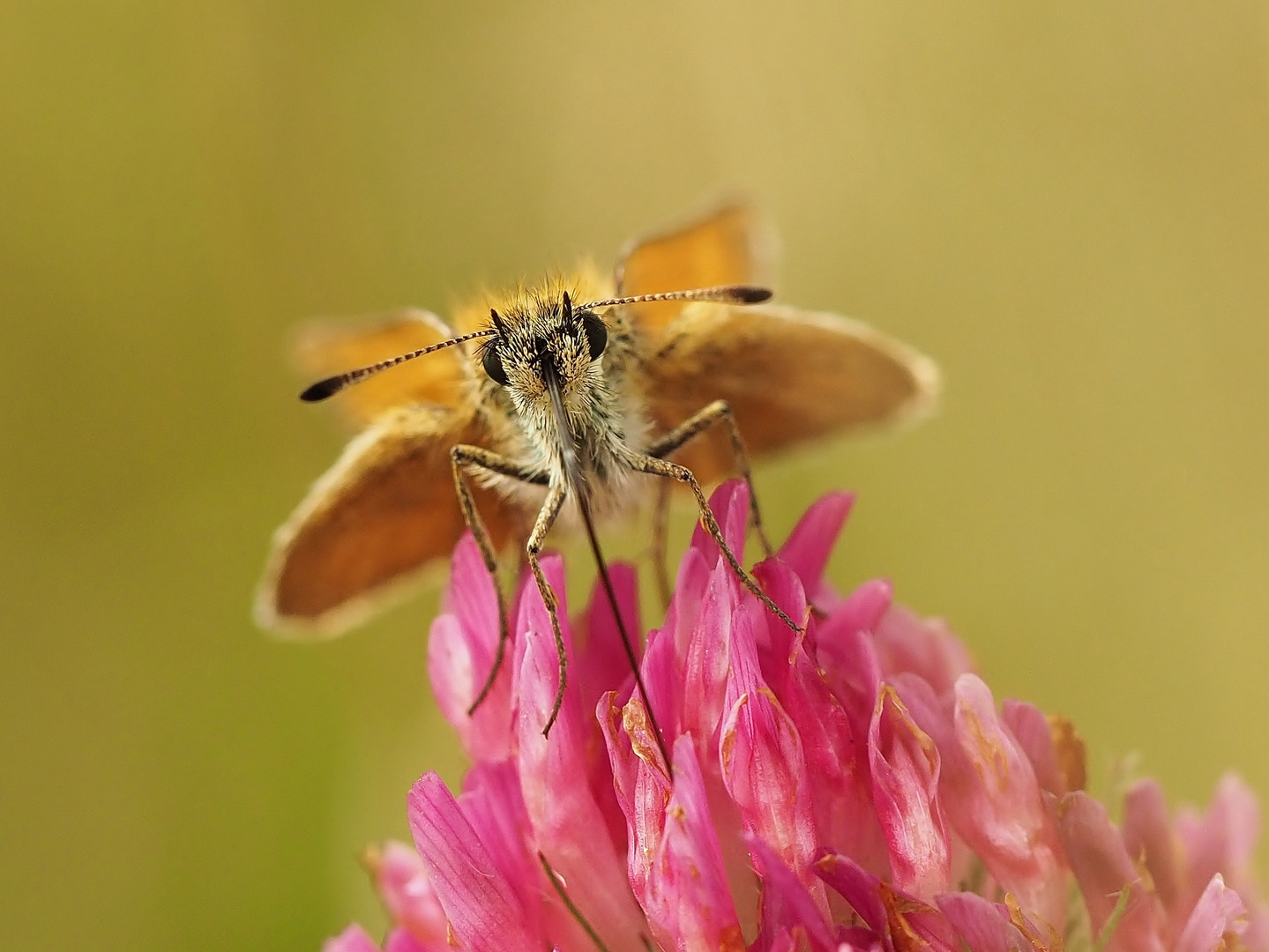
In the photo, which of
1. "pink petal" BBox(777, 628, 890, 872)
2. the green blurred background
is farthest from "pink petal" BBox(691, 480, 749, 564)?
the green blurred background

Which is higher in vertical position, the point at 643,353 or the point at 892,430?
the point at 643,353

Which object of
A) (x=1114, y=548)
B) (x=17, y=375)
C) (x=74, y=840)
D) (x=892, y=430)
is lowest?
(x=1114, y=548)

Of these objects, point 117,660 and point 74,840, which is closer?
point 74,840

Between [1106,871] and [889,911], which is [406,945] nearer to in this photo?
[889,911]

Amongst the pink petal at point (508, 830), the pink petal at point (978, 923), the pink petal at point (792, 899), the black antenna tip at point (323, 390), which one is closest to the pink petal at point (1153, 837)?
the pink petal at point (978, 923)

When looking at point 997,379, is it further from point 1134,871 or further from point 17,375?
point 17,375

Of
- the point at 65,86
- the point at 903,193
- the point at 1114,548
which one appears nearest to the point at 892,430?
the point at 1114,548

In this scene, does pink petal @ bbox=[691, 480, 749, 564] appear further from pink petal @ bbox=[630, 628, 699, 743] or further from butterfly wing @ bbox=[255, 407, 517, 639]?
butterfly wing @ bbox=[255, 407, 517, 639]
